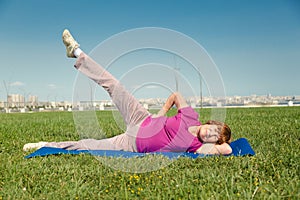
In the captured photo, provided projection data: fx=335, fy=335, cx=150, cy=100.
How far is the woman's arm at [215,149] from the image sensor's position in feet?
14.7

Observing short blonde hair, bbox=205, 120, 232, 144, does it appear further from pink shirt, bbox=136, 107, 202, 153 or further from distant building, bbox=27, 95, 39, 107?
distant building, bbox=27, 95, 39, 107

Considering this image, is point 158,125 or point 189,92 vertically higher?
point 189,92

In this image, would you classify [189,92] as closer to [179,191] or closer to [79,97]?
[79,97]

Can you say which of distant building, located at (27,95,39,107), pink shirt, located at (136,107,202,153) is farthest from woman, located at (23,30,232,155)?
distant building, located at (27,95,39,107)

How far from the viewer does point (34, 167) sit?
3787 millimetres

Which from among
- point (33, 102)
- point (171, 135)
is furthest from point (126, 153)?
point (33, 102)

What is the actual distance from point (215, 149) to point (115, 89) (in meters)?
1.62

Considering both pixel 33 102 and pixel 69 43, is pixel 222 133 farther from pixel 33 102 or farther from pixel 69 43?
pixel 33 102

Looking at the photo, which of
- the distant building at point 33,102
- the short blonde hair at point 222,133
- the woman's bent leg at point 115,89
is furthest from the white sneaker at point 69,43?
the distant building at point 33,102

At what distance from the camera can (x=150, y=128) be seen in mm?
4859

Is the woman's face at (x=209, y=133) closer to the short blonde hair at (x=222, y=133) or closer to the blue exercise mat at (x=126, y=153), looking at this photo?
the short blonde hair at (x=222, y=133)

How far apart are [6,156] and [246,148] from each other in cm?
329

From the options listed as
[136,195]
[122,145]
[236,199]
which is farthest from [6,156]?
[236,199]

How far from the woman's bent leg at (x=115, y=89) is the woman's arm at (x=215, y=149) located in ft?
3.21
